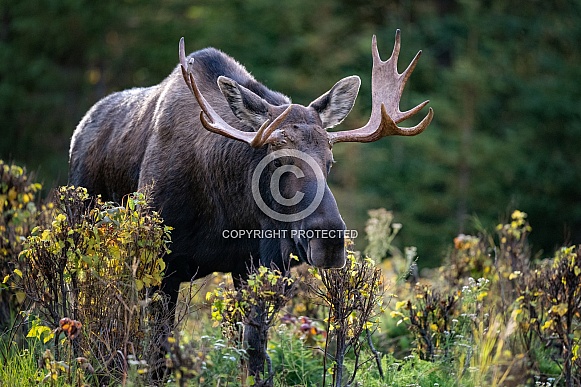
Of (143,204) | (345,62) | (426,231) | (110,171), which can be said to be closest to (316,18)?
(345,62)

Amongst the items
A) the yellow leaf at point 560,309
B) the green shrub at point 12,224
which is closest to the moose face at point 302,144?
the yellow leaf at point 560,309

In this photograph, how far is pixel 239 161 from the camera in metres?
5.61

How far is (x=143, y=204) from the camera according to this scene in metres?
4.80

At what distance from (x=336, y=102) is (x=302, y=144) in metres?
0.68

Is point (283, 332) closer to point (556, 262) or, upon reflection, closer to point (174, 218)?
point (174, 218)

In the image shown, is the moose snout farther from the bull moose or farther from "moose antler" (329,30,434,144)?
"moose antler" (329,30,434,144)

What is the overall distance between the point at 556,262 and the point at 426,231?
11615 millimetres

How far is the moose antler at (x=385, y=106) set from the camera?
5531mm

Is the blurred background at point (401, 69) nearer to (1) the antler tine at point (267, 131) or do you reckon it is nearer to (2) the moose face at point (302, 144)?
(2) the moose face at point (302, 144)

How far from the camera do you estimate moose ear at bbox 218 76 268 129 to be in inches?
215

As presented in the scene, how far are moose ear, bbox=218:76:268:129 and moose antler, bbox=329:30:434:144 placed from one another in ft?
1.55

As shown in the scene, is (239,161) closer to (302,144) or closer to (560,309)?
(302,144)

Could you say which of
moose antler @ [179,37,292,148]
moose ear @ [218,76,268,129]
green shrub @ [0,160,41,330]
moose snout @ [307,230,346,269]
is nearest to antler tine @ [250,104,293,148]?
moose antler @ [179,37,292,148]

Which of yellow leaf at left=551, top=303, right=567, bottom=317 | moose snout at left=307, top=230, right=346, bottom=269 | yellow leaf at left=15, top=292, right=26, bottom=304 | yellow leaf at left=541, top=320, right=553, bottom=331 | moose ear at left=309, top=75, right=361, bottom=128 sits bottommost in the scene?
yellow leaf at left=15, top=292, right=26, bottom=304
